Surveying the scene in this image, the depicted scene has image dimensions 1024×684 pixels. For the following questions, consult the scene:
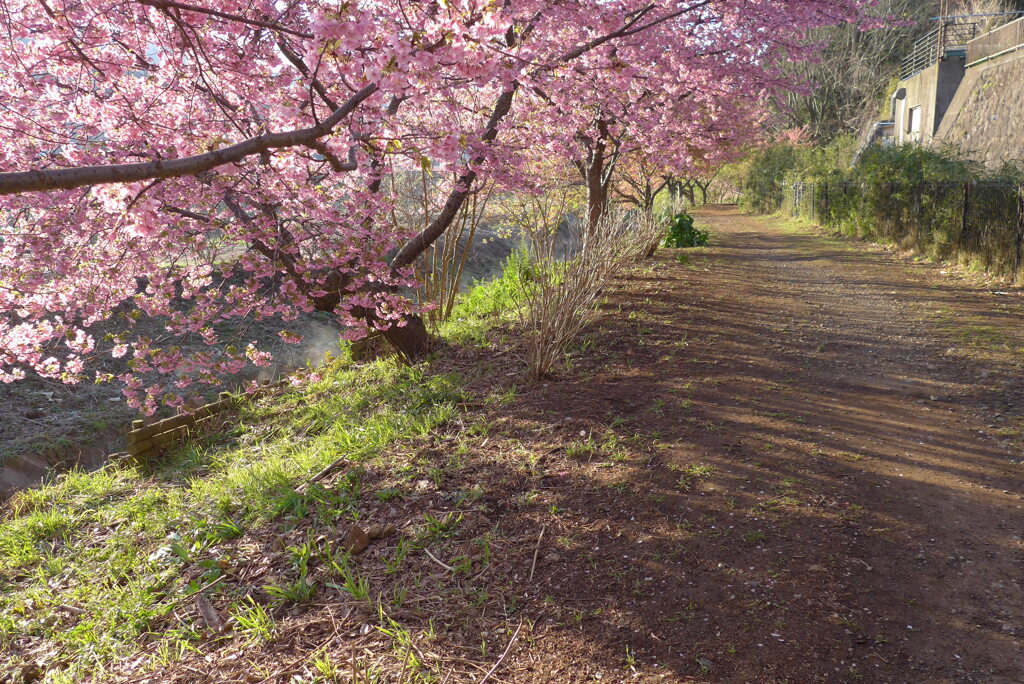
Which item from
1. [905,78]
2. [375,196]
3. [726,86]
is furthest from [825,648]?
[905,78]

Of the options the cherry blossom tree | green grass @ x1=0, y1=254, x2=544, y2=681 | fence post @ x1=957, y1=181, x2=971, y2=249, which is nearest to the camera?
green grass @ x1=0, y1=254, x2=544, y2=681

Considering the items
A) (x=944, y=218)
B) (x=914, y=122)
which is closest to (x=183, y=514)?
(x=944, y=218)

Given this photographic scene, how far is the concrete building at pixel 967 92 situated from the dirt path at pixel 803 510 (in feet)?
37.4

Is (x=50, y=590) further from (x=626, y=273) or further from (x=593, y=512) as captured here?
(x=626, y=273)

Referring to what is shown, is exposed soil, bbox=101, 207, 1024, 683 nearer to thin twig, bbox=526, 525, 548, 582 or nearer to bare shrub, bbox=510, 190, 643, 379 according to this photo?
thin twig, bbox=526, 525, 548, 582

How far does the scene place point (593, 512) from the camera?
11.2ft

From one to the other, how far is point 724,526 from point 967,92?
70.1ft

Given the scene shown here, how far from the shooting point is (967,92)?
1905 centimetres

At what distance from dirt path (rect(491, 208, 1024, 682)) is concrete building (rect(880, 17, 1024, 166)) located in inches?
449

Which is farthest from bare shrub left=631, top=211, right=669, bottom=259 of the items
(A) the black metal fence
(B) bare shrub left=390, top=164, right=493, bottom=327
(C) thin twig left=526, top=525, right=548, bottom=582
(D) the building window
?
(D) the building window

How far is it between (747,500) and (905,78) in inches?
1138

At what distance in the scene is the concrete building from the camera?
15.7m

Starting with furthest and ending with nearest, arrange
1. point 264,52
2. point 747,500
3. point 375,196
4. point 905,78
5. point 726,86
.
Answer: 1. point 905,78
2. point 726,86
3. point 375,196
4. point 264,52
5. point 747,500

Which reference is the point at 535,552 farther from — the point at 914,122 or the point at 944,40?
the point at 914,122
